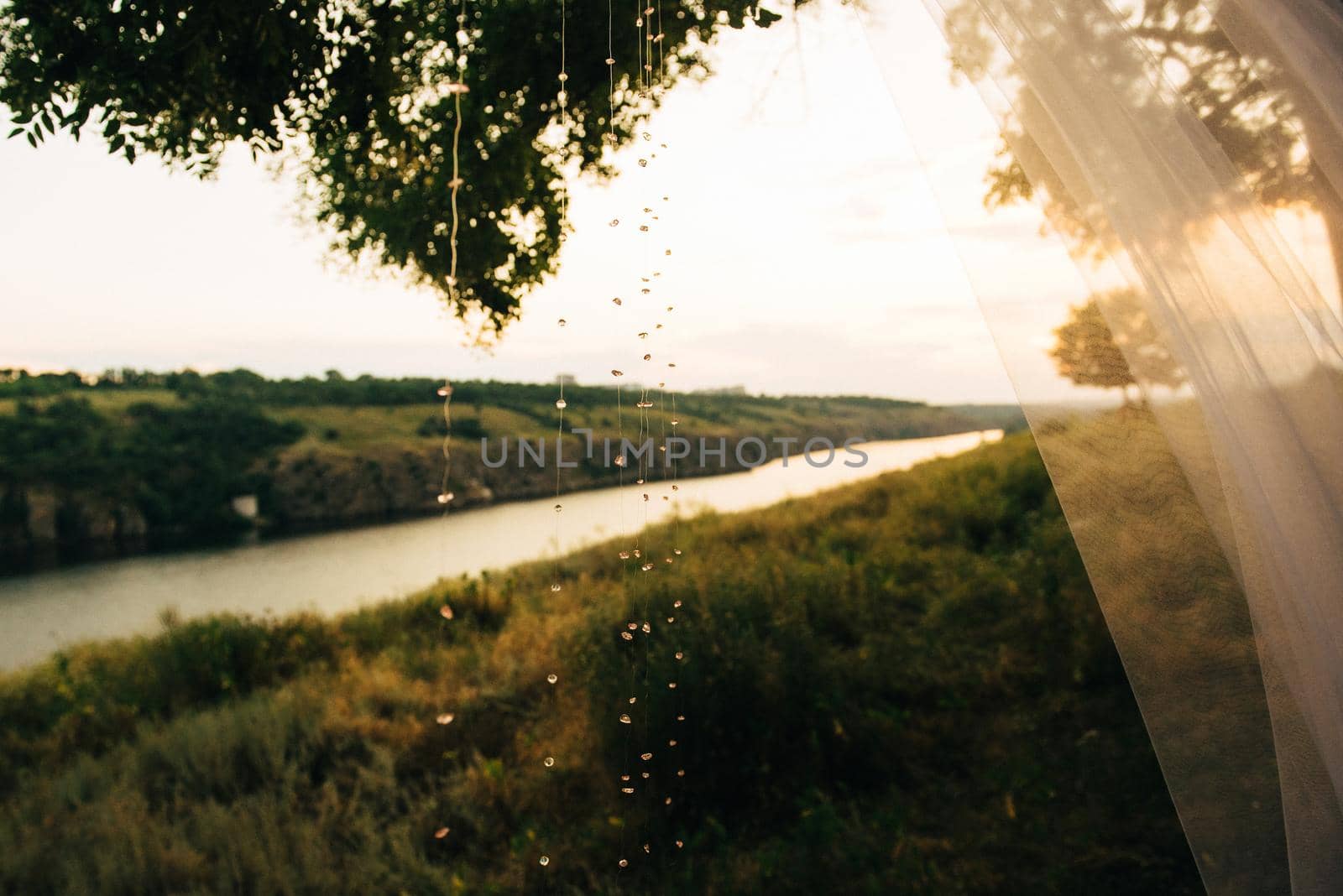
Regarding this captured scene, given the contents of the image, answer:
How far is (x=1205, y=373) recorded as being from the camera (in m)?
0.86

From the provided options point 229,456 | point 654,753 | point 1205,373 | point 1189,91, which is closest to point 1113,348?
point 1205,373

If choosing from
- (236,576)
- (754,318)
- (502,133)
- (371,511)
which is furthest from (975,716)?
(371,511)

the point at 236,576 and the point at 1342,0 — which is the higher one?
the point at 1342,0

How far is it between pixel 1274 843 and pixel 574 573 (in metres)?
5.79

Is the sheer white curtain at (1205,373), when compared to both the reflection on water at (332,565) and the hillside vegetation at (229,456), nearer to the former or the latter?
the reflection on water at (332,565)

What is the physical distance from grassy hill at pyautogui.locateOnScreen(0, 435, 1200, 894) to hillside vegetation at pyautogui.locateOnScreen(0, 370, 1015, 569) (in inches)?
86.0

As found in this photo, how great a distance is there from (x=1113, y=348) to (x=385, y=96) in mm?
2217

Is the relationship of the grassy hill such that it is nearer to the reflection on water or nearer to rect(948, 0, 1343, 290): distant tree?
the reflection on water

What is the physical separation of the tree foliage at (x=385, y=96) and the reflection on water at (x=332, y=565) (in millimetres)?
2021

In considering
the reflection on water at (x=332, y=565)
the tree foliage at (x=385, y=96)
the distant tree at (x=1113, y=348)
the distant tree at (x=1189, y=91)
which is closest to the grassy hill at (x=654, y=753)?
the reflection on water at (x=332, y=565)

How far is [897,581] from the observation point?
4.69 meters

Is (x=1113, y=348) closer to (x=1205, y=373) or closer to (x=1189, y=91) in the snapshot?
(x=1205, y=373)

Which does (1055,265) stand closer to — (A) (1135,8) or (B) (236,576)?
(A) (1135,8)

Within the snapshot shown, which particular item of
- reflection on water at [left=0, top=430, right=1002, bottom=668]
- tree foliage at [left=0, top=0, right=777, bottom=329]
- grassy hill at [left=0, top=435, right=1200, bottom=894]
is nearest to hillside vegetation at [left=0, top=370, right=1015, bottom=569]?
reflection on water at [left=0, top=430, right=1002, bottom=668]
